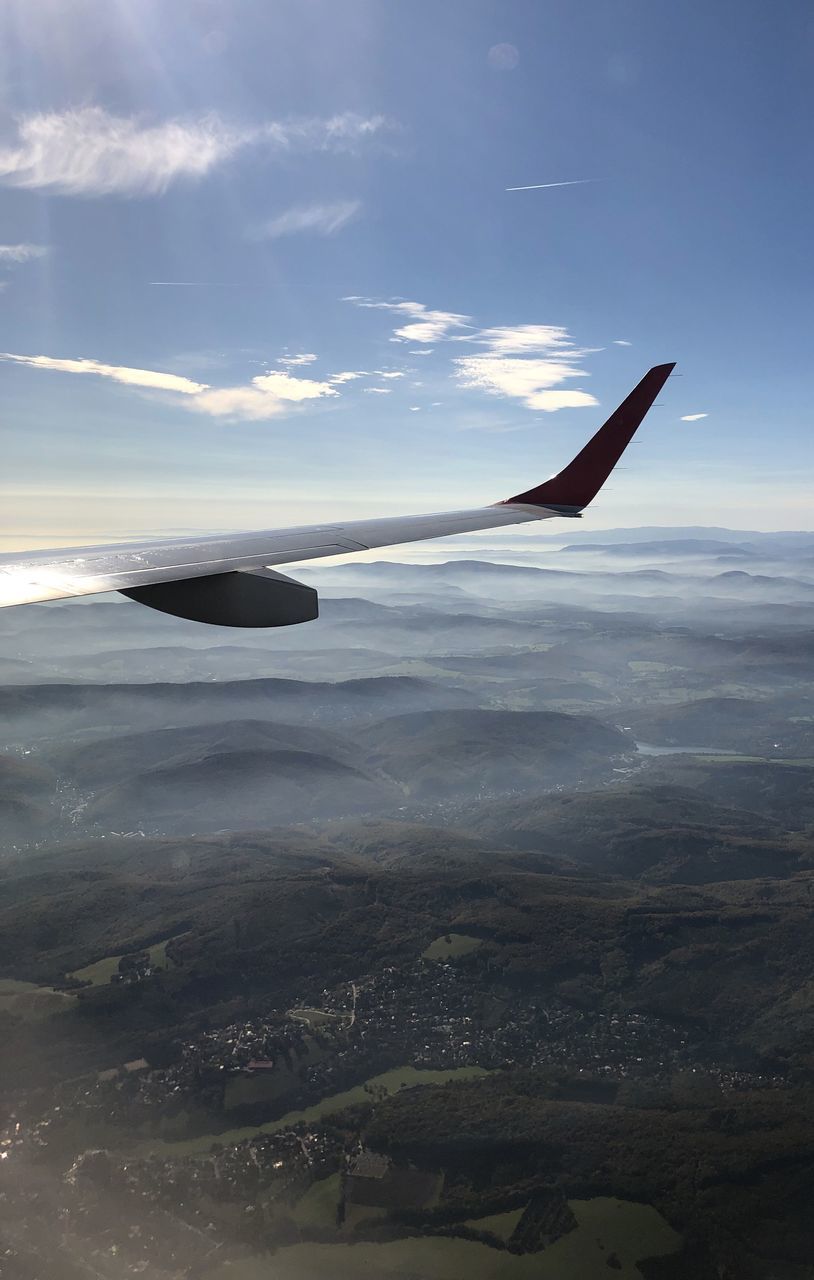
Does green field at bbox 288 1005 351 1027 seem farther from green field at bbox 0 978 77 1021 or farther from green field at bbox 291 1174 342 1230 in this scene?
green field at bbox 0 978 77 1021

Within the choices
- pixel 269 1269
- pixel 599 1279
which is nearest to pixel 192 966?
pixel 269 1269

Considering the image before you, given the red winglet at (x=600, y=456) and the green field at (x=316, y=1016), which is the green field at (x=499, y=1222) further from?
the red winglet at (x=600, y=456)

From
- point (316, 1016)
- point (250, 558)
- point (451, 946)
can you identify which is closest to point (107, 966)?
point (316, 1016)

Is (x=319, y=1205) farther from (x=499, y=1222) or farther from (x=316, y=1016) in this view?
(x=316, y=1016)

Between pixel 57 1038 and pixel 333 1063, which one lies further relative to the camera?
pixel 57 1038

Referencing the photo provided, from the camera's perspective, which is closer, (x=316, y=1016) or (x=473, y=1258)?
(x=473, y=1258)

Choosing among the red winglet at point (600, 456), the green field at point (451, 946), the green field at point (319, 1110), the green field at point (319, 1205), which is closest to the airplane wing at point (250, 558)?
the red winglet at point (600, 456)

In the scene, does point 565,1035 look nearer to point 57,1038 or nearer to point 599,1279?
point 599,1279
